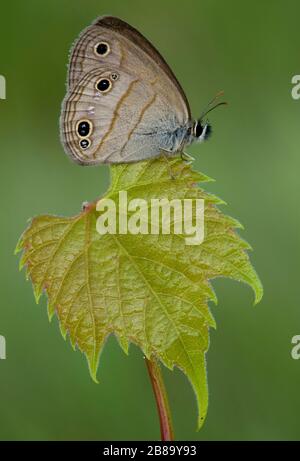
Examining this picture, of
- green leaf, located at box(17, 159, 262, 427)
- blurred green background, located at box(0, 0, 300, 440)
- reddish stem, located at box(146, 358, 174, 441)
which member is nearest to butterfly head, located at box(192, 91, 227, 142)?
green leaf, located at box(17, 159, 262, 427)

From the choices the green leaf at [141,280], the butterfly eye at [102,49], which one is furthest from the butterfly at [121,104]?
the green leaf at [141,280]

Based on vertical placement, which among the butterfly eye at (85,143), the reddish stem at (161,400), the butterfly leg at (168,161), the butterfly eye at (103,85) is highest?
the butterfly eye at (103,85)

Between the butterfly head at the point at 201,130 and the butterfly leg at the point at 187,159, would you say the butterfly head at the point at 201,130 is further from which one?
the butterfly leg at the point at 187,159

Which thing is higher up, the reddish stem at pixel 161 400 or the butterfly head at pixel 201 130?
the butterfly head at pixel 201 130

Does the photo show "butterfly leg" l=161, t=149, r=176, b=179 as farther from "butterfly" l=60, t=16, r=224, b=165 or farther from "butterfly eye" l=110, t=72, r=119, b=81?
"butterfly eye" l=110, t=72, r=119, b=81

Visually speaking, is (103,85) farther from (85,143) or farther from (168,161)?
(168,161)

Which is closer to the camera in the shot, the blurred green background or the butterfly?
the butterfly

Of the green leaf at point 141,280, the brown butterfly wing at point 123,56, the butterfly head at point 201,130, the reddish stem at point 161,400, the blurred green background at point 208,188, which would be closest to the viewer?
the reddish stem at point 161,400

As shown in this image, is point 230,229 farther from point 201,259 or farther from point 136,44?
point 136,44
